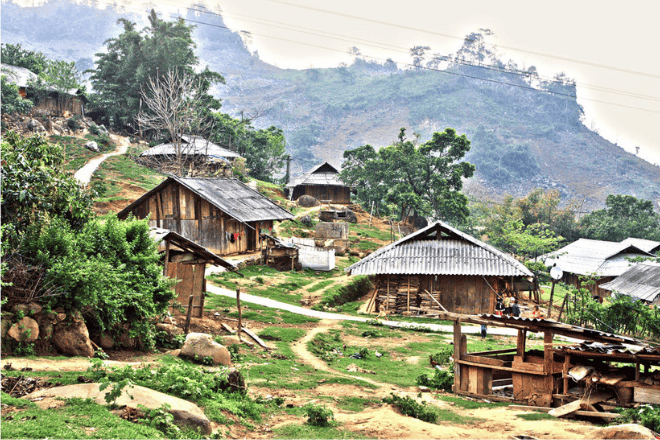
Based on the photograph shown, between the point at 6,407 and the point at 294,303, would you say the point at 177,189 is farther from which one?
the point at 6,407

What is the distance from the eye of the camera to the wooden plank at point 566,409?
12109mm

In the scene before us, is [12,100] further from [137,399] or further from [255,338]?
[137,399]

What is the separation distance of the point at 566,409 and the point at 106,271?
10935 mm

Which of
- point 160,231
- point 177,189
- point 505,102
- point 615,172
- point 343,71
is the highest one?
point 343,71

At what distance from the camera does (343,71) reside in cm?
19062

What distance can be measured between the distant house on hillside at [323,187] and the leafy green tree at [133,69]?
14.2 metres

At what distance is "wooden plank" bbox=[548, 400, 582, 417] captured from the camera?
12.1 meters

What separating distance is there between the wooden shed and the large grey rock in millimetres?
7424

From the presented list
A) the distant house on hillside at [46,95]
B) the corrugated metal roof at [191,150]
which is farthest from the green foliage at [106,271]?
the distant house on hillside at [46,95]

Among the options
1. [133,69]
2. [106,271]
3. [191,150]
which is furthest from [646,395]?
[133,69]

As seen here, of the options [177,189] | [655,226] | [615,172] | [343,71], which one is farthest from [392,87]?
[177,189]

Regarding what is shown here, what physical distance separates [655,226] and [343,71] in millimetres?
142431

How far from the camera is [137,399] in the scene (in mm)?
8695

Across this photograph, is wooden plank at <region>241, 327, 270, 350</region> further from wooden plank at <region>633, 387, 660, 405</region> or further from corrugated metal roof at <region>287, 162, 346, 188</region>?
corrugated metal roof at <region>287, 162, 346, 188</region>
